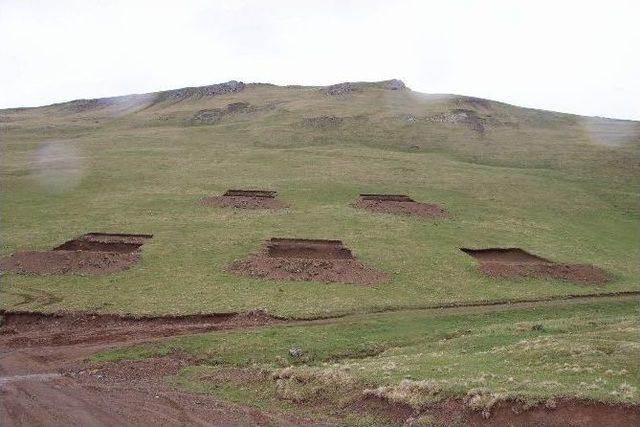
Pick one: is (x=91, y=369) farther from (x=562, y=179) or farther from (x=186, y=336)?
(x=562, y=179)

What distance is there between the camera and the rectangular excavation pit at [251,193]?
63.6 m

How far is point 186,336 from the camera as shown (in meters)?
30.0

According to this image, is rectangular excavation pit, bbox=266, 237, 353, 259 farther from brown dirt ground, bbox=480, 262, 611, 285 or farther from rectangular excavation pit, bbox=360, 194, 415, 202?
rectangular excavation pit, bbox=360, 194, 415, 202

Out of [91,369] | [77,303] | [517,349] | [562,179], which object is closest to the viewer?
[517,349]

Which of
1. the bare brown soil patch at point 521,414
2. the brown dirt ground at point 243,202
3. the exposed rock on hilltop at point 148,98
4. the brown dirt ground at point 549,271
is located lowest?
the brown dirt ground at point 549,271

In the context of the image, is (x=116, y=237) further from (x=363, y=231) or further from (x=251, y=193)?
(x=363, y=231)

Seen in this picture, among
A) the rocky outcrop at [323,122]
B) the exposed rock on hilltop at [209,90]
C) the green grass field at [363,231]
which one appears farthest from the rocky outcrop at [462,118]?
the exposed rock on hilltop at [209,90]

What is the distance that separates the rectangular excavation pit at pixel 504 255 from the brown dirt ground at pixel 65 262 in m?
28.6

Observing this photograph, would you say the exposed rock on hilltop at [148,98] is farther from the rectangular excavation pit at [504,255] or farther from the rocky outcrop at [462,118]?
the rectangular excavation pit at [504,255]

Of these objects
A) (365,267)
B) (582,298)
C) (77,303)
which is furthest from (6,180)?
(582,298)

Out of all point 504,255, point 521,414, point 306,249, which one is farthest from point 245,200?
point 521,414

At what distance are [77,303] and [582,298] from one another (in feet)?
112

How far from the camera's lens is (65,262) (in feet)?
135

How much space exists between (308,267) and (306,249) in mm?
5296
